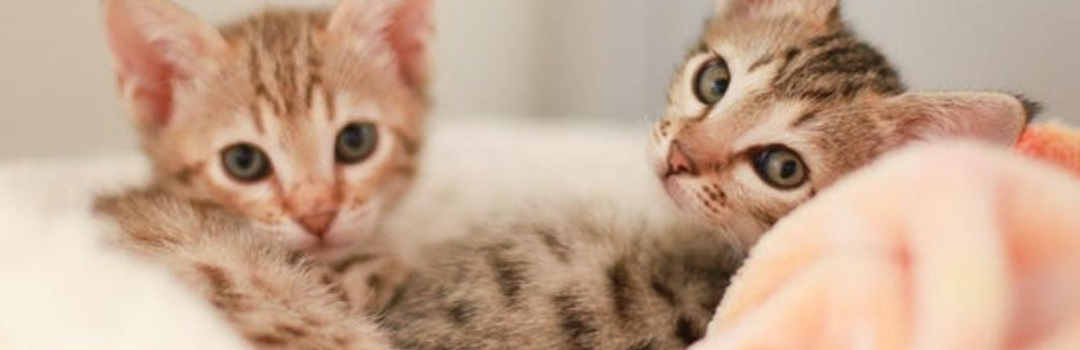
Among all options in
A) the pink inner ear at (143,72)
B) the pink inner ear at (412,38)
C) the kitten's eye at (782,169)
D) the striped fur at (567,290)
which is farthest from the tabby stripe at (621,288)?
the pink inner ear at (143,72)

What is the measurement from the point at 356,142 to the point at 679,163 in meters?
0.21

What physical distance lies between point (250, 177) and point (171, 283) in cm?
12

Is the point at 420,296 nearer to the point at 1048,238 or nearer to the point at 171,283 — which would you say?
the point at 171,283

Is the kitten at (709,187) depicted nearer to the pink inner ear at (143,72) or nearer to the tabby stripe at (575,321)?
the tabby stripe at (575,321)

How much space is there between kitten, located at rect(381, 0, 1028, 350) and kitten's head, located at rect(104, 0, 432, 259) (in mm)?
79

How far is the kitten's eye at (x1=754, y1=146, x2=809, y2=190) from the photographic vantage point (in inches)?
27.6

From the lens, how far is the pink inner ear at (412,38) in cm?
83

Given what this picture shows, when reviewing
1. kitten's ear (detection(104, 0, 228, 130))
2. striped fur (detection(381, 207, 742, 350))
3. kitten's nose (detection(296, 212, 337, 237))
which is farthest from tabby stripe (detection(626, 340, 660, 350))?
kitten's ear (detection(104, 0, 228, 130))

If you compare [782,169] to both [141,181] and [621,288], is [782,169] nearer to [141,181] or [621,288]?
[621,288]

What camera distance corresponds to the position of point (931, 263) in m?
0.52

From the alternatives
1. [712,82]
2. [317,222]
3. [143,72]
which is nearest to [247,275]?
[317,222]

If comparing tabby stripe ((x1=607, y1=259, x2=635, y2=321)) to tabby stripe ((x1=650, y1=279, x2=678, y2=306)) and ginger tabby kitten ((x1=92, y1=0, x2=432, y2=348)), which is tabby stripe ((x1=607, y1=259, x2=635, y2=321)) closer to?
tabby stripe ((x1=650, y1=279, x2=678, y2=306))

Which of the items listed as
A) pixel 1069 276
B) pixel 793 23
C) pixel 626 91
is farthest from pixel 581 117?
pixel 1069 276

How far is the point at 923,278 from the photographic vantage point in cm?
52
